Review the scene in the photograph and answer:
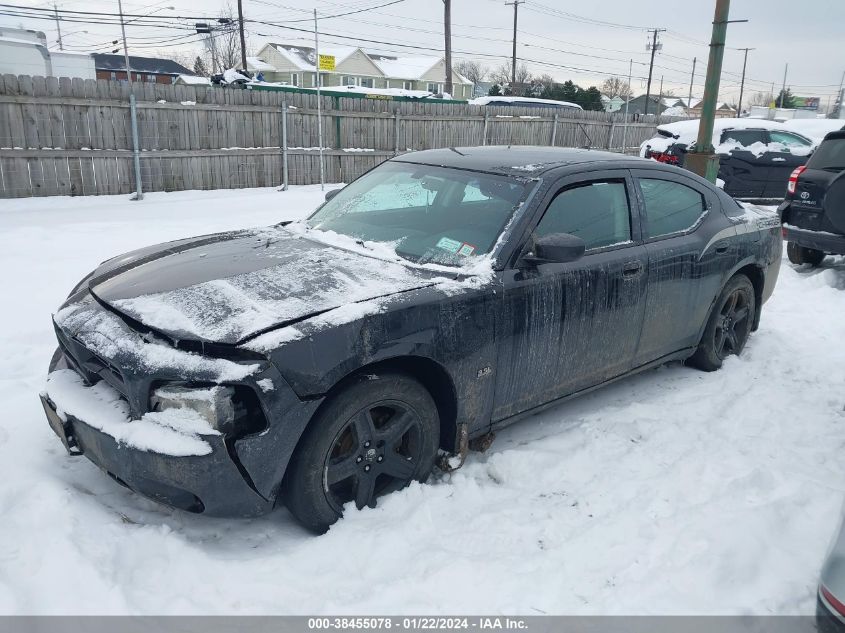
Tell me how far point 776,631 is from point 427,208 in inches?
104

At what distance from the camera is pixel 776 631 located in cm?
249

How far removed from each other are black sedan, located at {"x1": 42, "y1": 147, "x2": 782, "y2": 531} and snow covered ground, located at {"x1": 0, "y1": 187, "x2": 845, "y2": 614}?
241 millimetres

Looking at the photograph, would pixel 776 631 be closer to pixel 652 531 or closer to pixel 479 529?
pixel 652 531

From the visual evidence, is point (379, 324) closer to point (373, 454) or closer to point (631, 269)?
point (373, 454)

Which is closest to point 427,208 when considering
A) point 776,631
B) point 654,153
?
point 776,631

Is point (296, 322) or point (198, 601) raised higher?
point (296, 322)

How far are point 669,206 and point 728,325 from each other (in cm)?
128

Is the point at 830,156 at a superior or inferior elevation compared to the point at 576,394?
superior

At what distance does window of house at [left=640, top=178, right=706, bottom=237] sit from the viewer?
423 centimetres

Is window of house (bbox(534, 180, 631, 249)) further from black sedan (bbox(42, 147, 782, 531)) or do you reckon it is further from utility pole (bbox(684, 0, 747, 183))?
utility pole (bbox(684, 0, 747, 183))

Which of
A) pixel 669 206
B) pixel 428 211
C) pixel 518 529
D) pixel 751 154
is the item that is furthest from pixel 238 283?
pixel 751 154

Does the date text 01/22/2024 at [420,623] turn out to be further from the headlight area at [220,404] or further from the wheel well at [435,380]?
the wheel well at [435,380]

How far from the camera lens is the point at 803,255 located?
857 centimetres

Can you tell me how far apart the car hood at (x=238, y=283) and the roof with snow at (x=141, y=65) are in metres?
56.9
